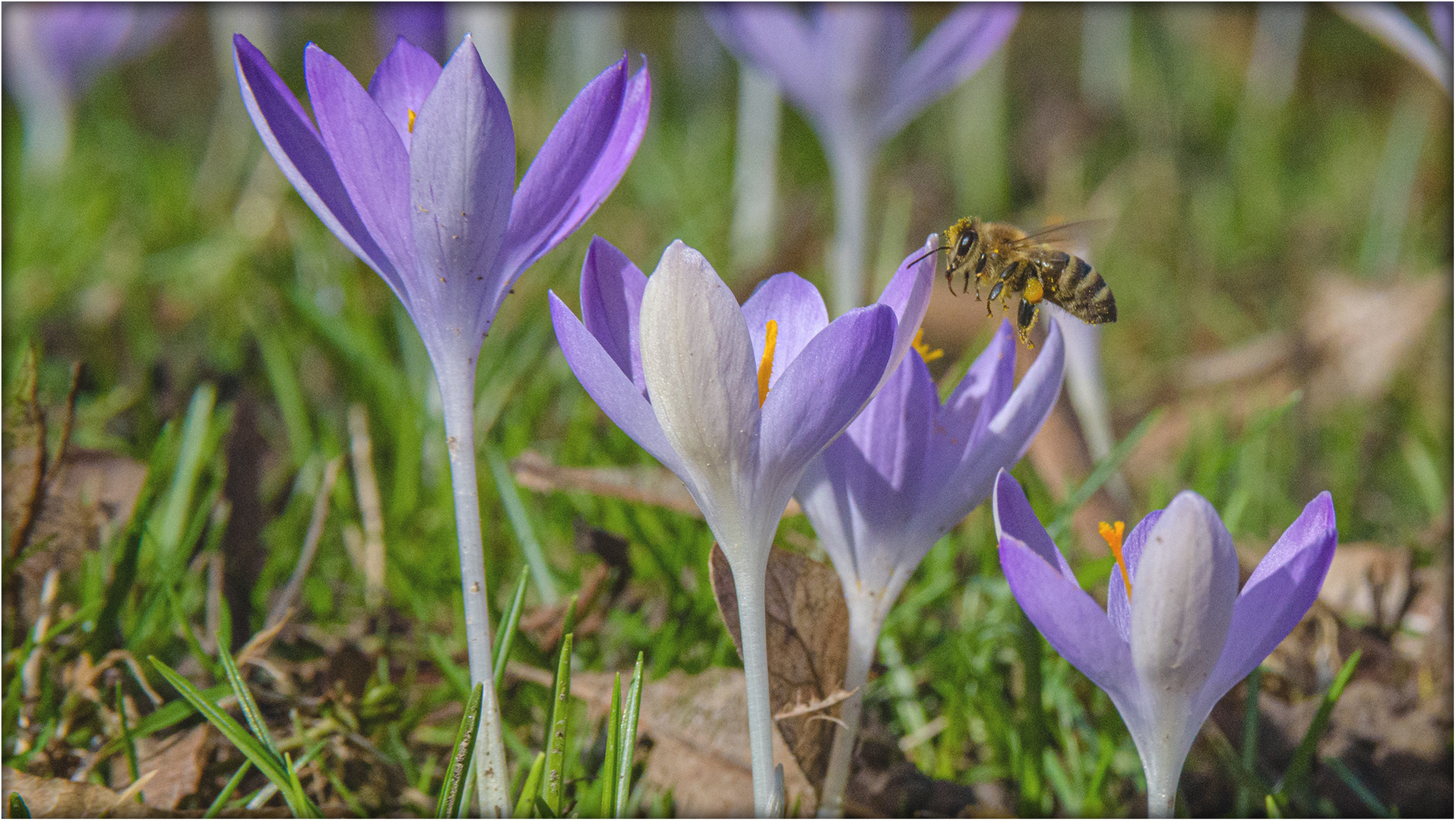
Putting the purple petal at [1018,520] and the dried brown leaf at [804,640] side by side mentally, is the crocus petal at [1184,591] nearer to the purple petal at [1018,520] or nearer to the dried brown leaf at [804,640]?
the purple petal at [1018,520]

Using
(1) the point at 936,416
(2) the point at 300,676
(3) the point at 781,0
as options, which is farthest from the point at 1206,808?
(3) the point at 781,0

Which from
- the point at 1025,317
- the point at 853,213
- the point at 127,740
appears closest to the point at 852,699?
the point at 1025,317

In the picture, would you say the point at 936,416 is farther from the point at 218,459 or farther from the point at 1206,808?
the point at 218,459

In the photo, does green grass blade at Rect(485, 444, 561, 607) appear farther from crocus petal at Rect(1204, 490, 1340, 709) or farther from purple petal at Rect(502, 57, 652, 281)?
crocus petal at Rect(1204, 490, 1340, 709)

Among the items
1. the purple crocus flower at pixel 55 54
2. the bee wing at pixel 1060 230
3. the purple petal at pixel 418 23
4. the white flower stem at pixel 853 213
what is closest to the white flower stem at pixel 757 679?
the bee wing at pixel 1060 230

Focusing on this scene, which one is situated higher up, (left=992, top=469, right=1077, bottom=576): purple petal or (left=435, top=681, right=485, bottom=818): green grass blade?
(left=992, top=469, right=1077, bottom=576): purple petal

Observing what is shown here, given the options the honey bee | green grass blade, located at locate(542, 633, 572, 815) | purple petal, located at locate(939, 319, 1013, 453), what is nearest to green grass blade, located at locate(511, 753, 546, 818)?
green grass blade, located at locate(542, 633, 572, 815)
